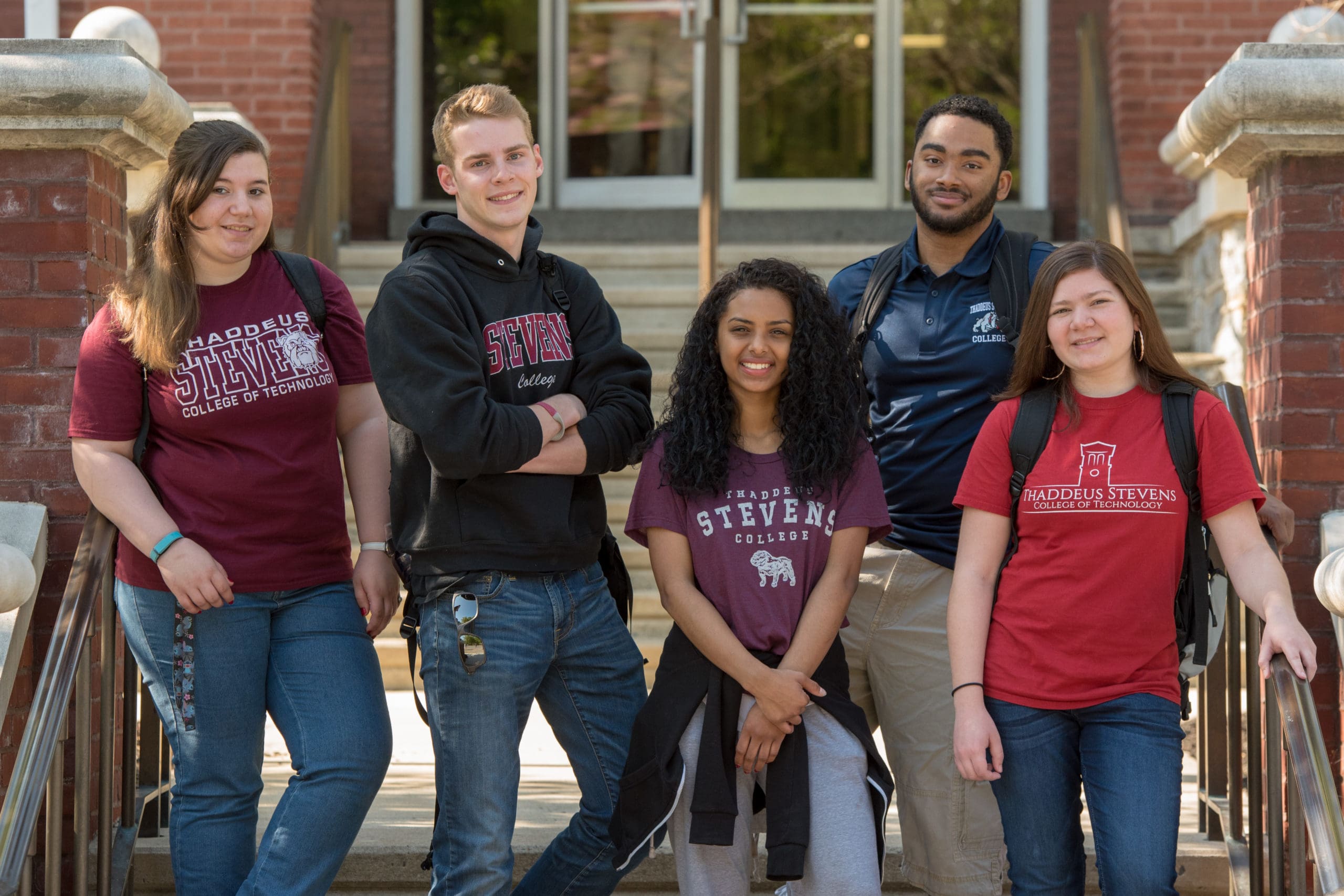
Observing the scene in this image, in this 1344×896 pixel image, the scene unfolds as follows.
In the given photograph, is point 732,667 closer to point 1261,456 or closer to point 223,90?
point 1261,456

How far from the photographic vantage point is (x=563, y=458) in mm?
2717

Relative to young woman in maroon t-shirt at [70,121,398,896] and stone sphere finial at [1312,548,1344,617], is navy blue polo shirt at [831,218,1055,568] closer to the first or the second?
stone sphere finial at [1312,548,1344,617]

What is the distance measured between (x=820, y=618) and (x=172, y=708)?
1305 mm

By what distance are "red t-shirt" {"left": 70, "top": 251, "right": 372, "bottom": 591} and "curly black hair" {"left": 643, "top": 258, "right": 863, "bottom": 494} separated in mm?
718

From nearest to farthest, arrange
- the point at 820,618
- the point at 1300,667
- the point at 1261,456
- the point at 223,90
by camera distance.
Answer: the point at 1300,667 → the point at 820,618 → the point at 1261,456 → the point at 223,90

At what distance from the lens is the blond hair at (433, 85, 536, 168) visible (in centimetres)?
278

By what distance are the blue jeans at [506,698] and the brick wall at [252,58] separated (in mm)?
5375

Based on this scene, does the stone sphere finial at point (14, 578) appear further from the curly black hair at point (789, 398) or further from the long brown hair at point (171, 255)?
the curly black hair at point (789, 398)

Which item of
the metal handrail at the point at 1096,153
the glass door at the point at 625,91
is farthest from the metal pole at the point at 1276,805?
the glass door at the point at 625,91

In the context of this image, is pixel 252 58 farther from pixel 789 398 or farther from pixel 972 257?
pixel 789 398

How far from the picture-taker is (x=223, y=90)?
25.0 ft

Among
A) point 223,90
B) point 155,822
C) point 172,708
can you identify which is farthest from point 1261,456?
point 223,90

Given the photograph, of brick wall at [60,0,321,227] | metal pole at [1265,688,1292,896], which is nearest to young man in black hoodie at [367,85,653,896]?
metal pole at [1265,688,1292,896]

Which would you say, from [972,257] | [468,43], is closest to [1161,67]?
[468,43]
